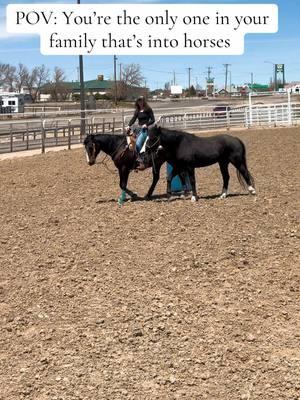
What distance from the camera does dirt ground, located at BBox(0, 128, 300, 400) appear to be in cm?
339

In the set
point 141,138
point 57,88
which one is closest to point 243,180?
point 141,138

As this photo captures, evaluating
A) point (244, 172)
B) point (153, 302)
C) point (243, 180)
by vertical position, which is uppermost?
point (244, 172)

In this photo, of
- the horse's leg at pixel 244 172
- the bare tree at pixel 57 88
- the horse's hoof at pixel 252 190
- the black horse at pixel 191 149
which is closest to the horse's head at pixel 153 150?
the black horse at pixel 191 149

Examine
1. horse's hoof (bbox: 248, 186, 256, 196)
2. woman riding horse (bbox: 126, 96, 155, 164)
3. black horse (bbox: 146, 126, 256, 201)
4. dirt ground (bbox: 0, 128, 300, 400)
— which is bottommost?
dirt ground (bbox: 0, 128, 300, 400)

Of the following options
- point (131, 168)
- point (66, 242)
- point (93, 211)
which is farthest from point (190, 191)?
point (66, 242)

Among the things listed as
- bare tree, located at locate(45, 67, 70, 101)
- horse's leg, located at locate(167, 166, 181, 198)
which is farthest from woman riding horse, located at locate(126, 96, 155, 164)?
bare tree, located at locate(45, 67, 70, 101)

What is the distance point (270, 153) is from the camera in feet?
52.7

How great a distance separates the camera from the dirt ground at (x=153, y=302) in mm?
3389

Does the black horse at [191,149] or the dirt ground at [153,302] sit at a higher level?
the black horse at [191,149]

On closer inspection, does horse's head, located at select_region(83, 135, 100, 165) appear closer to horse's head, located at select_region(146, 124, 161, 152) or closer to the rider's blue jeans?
the rider's blue jeans

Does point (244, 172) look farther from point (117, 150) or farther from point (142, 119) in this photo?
point (117, 150)

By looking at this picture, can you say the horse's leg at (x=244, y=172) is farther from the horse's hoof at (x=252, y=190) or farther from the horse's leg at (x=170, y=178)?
the horse's leg at (x=170, y=178)

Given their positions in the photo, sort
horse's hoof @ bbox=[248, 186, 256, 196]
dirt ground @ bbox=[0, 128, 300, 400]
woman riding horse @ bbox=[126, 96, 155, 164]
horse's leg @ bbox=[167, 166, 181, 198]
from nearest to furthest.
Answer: dirt ground @ bbox=[0, 128, 300, 400]
woman riding horse @ bbox=[126, 96, 155, 164]
horse's hoof @ bbox=[248, 186, 256, 196]
horse's leg @ bbox=[167, 166, 181, 198]

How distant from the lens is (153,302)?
4504 mm
